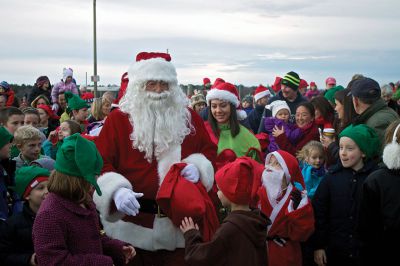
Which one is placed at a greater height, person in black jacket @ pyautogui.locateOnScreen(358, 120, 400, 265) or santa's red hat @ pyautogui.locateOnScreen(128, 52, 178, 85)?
santa's red hat @ pyautogui.locateOnScreen(128, 52, 178, 85)

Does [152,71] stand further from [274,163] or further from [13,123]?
[13,123]

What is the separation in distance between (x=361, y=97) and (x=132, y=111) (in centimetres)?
231

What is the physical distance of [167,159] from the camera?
4062 millimetres

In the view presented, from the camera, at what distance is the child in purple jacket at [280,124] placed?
21.3 ft

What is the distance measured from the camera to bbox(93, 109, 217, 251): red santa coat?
385 centimetres

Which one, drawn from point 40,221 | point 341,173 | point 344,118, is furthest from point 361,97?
point 40,221

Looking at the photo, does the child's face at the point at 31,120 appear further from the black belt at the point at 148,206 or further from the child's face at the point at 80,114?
the black belt at the point at 148,206

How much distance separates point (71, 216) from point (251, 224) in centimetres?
117

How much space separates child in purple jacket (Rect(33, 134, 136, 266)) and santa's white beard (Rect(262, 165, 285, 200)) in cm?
184

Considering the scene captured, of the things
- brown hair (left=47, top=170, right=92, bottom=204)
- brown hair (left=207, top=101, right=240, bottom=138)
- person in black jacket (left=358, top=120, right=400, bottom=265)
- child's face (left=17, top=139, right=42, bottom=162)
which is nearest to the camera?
brown hair (left=47, top=170, right=92, bottom=204)

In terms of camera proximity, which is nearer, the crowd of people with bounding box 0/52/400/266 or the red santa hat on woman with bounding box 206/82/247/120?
the crowd of people with bounding box 0/52/400/266

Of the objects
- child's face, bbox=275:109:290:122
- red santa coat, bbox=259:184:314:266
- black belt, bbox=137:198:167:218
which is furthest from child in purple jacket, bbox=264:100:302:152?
black belt, bbox=137:198:167:218

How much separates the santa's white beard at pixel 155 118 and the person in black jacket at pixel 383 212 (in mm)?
1571

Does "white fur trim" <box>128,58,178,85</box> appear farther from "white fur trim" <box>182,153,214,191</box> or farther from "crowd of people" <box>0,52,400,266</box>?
"white fur trim" <box>182,153,214,191</box>
